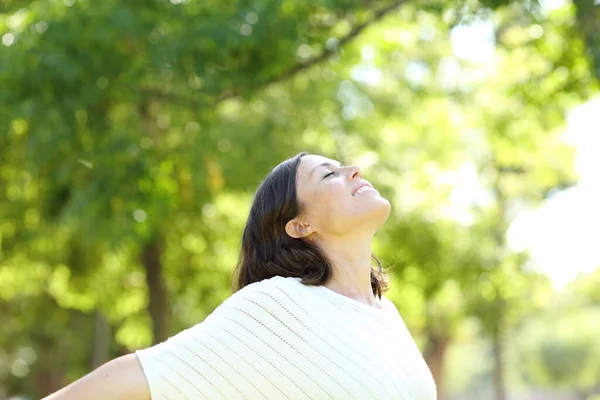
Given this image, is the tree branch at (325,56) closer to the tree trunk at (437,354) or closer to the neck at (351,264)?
the neck at (351,264)

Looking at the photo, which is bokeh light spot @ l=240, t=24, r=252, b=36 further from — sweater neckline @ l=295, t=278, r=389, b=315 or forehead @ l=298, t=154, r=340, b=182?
sweater neckline @ l=295, t=278, r=389, b=315

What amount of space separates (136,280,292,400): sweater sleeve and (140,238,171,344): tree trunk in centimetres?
1269

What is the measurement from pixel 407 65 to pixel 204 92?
7170 millimetres

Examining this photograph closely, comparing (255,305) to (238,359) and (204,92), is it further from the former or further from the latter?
(204,92)

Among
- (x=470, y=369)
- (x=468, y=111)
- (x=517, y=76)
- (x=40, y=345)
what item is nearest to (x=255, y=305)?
(x=517, y=76)

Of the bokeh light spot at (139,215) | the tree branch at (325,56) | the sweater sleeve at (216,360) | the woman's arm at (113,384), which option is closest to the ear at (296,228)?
the sweater sleeve at (216,360)

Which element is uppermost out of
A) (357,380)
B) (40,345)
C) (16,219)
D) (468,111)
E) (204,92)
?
(357,380)

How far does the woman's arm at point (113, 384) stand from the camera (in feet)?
7.72

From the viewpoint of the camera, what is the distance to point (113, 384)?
2387 millimetres

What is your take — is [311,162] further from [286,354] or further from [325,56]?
[325,56]

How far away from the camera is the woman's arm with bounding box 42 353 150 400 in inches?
92.7

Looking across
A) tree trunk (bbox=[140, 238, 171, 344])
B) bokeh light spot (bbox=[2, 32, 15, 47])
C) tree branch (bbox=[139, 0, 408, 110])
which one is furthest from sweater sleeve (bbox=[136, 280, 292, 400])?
tree trunk (bbox=[140, 238, 171, 344])

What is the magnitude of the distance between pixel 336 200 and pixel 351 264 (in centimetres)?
19

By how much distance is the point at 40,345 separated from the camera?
3053 centimetres
